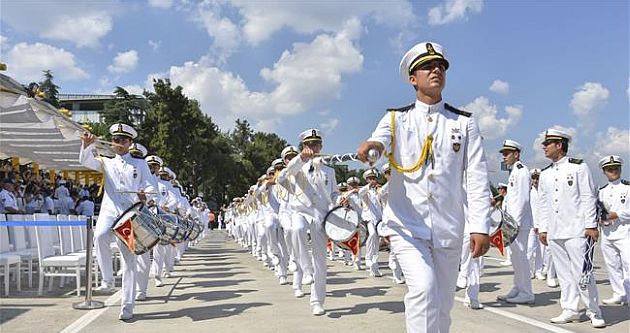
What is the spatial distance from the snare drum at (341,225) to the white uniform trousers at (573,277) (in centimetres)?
259

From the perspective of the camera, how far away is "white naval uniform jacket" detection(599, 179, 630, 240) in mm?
9117

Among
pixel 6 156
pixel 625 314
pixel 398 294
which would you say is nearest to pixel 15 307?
pixel 398 294

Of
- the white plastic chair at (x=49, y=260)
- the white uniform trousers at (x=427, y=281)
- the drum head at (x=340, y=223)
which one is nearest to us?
the white uniform trousers at (x=427, y=281)

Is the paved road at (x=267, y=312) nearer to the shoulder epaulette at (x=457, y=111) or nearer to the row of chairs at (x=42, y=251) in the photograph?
the row of chairs at (x=42, y=251)

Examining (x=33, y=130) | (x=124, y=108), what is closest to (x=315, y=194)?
(x=33, y=130)

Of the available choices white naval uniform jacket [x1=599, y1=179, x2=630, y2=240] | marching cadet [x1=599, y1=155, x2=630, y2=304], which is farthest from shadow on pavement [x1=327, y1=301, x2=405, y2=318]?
white naval uniform jacket [x1=599, y1=179, x2=630, y2=240]

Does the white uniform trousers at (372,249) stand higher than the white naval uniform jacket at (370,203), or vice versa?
the white naval uniform jacket at (370,203)

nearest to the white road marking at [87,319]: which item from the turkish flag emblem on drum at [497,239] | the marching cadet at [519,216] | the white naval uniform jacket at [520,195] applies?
the turkish flag emblem on drum at [497,239]

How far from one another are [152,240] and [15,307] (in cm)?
231

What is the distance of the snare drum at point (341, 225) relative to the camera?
8281 mm

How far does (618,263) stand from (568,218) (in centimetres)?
240

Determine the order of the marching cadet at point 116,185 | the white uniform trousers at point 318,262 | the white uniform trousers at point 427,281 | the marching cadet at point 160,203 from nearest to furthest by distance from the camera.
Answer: the white uniform trousers at point 427,281 < the white uniform trousers at point 318,262 < the marching cadet at point 116,185 < the marching cadet at point 160,203

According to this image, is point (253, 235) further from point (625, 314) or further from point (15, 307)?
point (625, 314)

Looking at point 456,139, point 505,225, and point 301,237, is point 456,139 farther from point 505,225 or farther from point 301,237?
point 505,225
